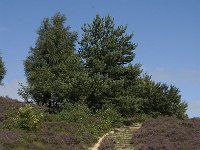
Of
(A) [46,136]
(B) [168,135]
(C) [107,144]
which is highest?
(A) [46,136]

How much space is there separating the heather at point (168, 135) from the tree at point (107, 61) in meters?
5.85

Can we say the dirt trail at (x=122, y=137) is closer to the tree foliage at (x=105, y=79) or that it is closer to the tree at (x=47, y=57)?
the tree foliage at (x=105, y=79)

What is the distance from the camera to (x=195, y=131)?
33.0m

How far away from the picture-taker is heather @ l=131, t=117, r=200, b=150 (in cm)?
2894

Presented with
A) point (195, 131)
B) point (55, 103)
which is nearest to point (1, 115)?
point (55, 103)

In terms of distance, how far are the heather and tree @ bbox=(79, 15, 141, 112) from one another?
19.2 feet

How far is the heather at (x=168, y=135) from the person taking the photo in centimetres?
2894

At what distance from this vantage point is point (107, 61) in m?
43.3

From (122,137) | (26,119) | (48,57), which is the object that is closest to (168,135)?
(122,137)

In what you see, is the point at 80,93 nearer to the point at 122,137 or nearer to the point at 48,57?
the point at 122,137

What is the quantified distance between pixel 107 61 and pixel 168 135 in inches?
519

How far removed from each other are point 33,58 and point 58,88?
14.6 meters

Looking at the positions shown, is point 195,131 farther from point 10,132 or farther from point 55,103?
point 55,103

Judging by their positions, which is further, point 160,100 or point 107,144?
point 160,100
